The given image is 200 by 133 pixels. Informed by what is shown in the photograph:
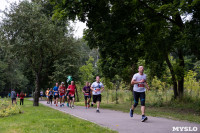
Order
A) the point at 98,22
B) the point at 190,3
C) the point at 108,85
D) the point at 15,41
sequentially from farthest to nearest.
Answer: the point at 108,85 → the point at 15,41 → the point at 98,22 → the point at 190,3

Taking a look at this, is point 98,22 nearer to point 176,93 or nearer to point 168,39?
point 168,39

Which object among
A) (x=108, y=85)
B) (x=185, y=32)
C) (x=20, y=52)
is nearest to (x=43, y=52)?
(x=20, y=52)

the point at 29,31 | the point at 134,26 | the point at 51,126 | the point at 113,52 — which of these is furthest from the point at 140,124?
the point at 29,31

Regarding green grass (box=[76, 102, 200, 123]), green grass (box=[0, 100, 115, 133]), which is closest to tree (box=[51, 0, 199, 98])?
green grass (box=[76, 102, 200, 123])

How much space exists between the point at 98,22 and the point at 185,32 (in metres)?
4.59

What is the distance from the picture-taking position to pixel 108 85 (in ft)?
90.7

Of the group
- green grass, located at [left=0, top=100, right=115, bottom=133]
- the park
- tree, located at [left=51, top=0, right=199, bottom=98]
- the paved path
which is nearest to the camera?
the paved path

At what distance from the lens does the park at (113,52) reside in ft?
27.6

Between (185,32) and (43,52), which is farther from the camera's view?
(43,52)

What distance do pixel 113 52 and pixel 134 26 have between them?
2.07m

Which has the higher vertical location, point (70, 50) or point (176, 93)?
point (70, 50)

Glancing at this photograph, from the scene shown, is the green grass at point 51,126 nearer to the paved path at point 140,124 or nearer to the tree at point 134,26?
the paved path at point 140,124

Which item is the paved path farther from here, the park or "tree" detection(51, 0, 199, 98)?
"tree" detection(51, 0, 199, 98)

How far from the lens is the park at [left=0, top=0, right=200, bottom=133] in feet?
27.6
